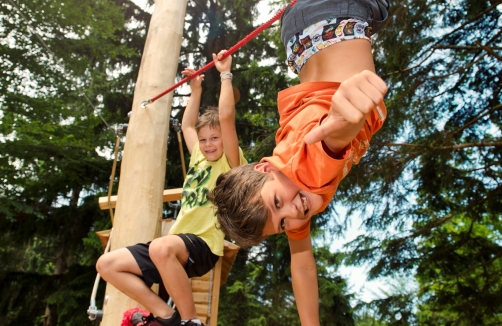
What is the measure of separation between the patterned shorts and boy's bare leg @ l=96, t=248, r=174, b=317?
4.29 feet

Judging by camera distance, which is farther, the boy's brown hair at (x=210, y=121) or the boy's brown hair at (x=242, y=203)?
the boy's brown hair at (x=210, y=121)

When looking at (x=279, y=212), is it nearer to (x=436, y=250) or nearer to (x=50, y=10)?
(x=436, y=250)

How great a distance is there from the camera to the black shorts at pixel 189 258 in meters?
2.35

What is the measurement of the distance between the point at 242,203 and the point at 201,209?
104cm

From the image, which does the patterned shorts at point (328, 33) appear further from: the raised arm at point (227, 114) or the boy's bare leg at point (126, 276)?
the boy's bare leg at point (126, 276)

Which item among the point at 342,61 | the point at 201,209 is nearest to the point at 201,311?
the point at 201,209

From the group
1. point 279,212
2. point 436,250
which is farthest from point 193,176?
point 436,250

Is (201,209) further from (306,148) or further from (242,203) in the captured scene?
(306,148)

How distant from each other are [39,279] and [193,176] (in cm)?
683

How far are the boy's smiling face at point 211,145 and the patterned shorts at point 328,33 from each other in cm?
111

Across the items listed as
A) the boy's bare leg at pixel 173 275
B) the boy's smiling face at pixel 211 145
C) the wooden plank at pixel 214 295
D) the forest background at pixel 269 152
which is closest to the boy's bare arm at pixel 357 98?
the boy's bare leg at pixel 173 275

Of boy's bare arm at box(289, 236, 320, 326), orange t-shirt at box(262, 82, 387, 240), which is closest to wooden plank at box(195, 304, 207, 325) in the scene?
boy's bare arm at box(289, 236, 320, 326)

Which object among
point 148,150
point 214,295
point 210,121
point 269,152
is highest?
point 269,152

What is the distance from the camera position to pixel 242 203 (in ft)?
5.95
